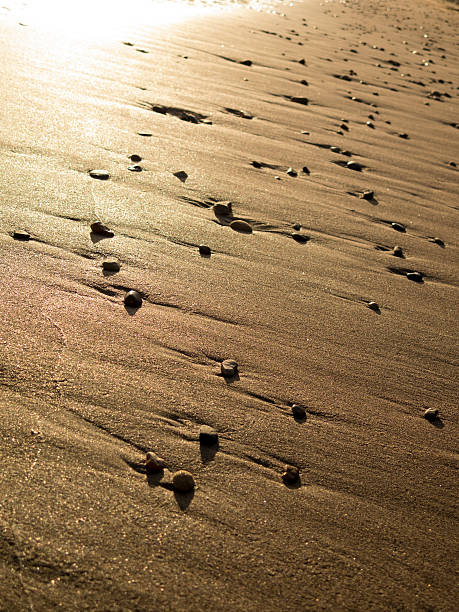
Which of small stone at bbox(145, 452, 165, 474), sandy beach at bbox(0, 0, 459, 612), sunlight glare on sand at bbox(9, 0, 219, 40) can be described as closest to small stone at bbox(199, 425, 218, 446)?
sandy beach at bbox(0, 0, 459, 612)

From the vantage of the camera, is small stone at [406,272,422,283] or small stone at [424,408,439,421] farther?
small stone at [406,272,422,283]

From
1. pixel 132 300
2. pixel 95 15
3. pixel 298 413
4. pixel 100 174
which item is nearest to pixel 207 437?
pixel 298 413

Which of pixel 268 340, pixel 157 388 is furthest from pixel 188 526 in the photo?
pixel 268 340

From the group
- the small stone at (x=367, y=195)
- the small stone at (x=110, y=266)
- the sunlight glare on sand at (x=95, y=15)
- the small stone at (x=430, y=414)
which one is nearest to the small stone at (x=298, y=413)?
the small stone at (x=430, y=414)

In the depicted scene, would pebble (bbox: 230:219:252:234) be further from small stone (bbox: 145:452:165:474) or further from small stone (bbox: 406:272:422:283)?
small stone (bbox: 145:452:165:474)

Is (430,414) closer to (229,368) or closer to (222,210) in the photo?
(229,368)

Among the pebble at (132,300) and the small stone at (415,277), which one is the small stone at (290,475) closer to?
the pebble at (132,300)
